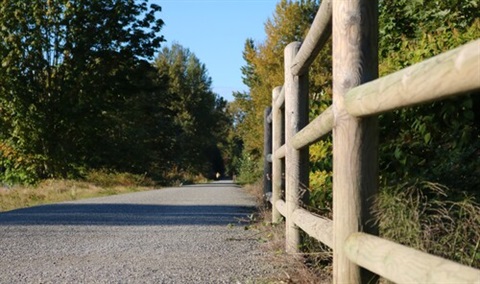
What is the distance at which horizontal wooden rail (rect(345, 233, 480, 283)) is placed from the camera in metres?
1.62

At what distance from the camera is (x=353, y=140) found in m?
2.59

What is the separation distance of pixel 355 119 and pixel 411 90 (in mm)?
764

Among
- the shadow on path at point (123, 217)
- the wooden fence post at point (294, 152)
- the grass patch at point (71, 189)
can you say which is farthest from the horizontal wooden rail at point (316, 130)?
the grass patch at point (71, 189)

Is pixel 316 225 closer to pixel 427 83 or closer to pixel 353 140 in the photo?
pixel 353 140

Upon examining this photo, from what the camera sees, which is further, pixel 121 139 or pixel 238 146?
pixel 238 146

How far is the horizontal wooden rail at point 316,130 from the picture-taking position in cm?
304

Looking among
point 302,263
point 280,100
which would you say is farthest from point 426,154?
point 280,100

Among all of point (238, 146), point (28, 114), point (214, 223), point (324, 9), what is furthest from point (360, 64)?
point (238, 146)

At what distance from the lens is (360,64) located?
2.67 metres

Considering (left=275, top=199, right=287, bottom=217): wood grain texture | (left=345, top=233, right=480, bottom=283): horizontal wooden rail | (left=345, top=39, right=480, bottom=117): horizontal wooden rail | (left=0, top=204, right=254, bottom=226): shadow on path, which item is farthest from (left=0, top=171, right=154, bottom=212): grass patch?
(left=345, top=39, right=480, bottom=117): horizontal wooden rail

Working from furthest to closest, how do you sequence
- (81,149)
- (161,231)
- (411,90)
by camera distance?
1. (81,149)
2. (161,231)
3. (411,90)

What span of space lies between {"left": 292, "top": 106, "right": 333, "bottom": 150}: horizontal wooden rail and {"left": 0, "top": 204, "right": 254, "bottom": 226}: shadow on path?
3.34m

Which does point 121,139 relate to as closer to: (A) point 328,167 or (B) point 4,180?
(B) point 4,180

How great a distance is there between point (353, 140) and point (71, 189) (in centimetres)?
1805
